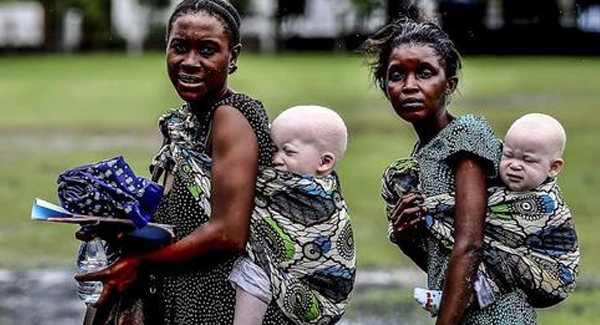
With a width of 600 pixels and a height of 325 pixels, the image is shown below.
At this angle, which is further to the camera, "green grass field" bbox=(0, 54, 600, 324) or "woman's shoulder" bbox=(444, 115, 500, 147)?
"green grass field" bbox=(0, 54, 600, 324)

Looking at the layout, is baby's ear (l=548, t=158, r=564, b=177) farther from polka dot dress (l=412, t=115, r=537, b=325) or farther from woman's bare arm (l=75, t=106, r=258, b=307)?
woman's bare arm (l=75, t=106, r=258, b=307)

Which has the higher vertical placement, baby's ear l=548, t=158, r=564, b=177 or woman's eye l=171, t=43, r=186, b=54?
woman's eye l=171, t=43, r=186, b=54

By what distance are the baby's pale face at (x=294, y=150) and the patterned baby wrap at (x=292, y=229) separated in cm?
4

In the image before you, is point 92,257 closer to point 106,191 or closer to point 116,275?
point 116,275

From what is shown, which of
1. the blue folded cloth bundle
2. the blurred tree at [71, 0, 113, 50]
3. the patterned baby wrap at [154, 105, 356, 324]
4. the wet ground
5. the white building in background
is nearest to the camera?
the blue folded cloth bundle

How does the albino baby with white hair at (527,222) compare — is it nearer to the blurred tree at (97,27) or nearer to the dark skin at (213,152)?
the dark skin at (213,152)

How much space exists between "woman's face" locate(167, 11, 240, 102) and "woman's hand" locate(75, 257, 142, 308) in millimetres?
481

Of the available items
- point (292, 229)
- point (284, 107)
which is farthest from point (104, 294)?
point (284, 107)

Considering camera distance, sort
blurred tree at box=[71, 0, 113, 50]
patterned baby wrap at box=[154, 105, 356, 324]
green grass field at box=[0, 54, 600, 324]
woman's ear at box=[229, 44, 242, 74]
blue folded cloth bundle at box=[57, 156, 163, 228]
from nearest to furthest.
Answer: blue folded cloth bundle at box=[57, 156, 163, 228] < patterned baby wrap at box=[154, 105, 356, 324] < woman's ear at box=[229, 44, 242, 74] < green grass field at box=[0, 54, 600, 324] < blurred tree at box=[71, 0, 113, 50]

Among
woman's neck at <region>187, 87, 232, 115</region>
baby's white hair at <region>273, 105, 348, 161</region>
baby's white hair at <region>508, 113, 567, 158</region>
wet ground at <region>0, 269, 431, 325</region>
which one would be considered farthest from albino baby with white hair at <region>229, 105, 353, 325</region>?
wet ground at <region>0, 269, 431, 325</region>

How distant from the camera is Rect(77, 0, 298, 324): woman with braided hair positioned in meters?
3.67

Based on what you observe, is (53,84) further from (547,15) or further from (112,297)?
(112,297)

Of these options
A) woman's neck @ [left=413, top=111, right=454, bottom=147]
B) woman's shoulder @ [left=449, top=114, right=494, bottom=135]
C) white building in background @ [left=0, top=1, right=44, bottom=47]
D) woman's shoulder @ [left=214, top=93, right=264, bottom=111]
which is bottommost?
white building in background @ [left=0, top=1, right=44, bottom=47]

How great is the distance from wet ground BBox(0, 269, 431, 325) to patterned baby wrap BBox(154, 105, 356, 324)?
14.7 feet
